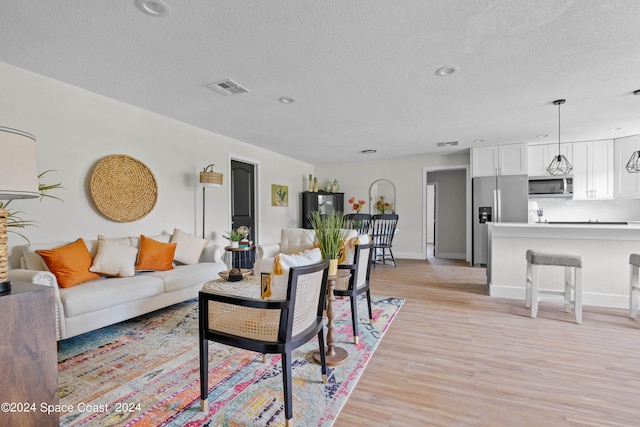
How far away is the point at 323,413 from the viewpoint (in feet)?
5.60

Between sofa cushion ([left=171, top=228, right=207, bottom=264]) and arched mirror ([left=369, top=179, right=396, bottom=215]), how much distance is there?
4.67 metres

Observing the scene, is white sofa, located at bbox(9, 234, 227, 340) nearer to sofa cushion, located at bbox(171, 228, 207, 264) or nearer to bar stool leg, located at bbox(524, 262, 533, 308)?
sofa cushion, located at bbox(171, 228, 207, 264)

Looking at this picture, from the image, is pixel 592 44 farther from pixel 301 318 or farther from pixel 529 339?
pixel 301 318

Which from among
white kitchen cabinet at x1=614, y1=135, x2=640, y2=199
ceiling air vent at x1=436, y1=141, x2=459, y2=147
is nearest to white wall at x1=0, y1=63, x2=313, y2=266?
ceiling air vent at x1=436, y1=141, x2=459, y2=147

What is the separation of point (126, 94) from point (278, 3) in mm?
2375

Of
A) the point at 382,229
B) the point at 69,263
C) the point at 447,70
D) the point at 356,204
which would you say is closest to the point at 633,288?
the point at 447,70

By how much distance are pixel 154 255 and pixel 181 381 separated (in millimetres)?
1821

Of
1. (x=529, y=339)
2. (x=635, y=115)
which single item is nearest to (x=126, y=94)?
(x=529, y=339)

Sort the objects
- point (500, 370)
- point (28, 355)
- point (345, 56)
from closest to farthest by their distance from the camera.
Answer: point (28, 355) < point (500, 370) < point (345, 56)

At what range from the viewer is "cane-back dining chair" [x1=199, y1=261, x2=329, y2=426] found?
1.57 metres

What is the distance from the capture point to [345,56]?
8.38 ft

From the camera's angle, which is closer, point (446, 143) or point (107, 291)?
point (107, 291)

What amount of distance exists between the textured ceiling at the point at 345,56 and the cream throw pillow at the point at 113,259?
64.1 inches

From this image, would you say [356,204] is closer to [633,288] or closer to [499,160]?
[499,160]
